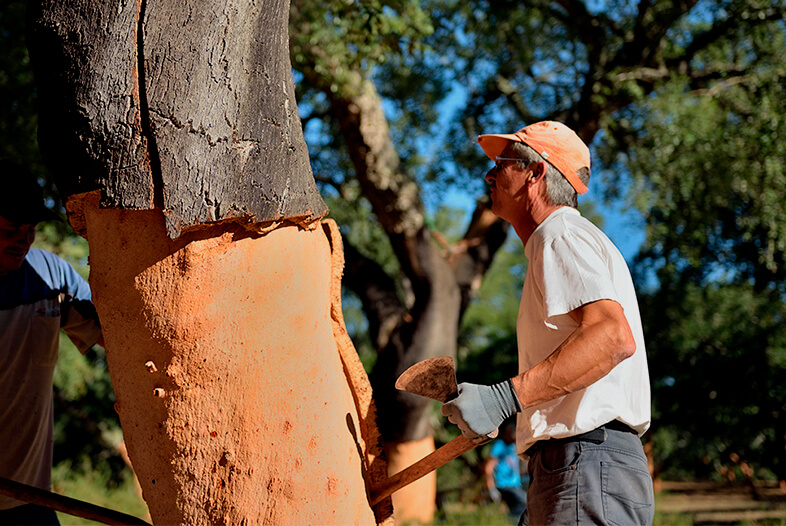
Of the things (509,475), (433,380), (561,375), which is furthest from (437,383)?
(509,475)

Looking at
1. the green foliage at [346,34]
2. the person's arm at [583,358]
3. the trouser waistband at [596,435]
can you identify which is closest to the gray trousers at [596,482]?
the trouser waistband at [596,435]

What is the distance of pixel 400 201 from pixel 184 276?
213 inches

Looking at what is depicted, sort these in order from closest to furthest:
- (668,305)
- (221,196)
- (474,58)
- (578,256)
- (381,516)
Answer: (221,196) → (578,256) → (381,516) → (474,58) → (668,305)

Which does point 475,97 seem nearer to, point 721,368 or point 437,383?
point 721,368

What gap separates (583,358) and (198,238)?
1.01m

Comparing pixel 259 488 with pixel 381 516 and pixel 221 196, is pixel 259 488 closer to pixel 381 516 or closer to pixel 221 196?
pixel 381 516

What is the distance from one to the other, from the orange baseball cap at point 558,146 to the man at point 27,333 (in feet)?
5.90

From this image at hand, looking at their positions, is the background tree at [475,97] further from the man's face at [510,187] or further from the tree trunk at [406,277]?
the man's face at [510,187]

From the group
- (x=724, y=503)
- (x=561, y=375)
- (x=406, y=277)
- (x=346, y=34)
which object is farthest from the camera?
(x=724, y=503)

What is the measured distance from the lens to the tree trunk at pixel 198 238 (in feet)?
5.49

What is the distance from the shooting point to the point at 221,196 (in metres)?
1.69

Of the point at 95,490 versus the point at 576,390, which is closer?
the point at 576,390

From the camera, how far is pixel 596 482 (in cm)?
187

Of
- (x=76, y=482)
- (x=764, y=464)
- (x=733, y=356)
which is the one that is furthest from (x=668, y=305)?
(x=76, y=482)
